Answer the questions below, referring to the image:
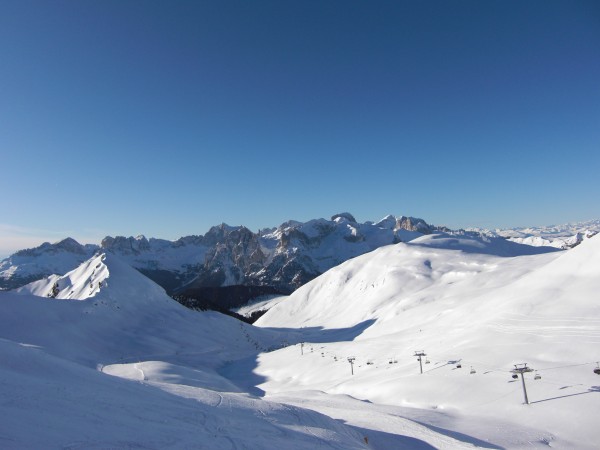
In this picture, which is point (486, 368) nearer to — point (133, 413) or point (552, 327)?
point (552, 327)

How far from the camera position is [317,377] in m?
45.2

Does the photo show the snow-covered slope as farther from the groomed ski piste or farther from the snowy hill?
the snowy hill

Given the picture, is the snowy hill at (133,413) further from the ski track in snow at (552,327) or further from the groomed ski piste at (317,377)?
the ski track in snow at (552,327)

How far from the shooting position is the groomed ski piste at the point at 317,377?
1297 centimetres

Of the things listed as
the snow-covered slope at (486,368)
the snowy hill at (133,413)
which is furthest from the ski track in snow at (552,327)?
the snowy hill at (133,413)

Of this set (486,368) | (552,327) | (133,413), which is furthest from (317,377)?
(133,413)

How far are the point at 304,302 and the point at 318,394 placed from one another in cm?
10802

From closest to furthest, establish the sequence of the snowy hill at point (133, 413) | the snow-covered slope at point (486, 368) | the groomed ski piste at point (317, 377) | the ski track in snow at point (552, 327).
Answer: the snowy hill at point (133, 413), the groomed ski piste at point (317, 377), the snow-covered slope at point (486, 368), the ski track in snow at point (552, 327)

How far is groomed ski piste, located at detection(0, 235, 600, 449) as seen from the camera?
1297cm

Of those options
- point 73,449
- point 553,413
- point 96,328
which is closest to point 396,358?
point 553,413

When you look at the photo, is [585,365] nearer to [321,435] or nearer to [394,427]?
[394,427]

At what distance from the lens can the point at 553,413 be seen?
20641 mm

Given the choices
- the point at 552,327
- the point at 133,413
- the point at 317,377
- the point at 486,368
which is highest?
the point at 133,413

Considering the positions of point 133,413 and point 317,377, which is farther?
point 317,377
